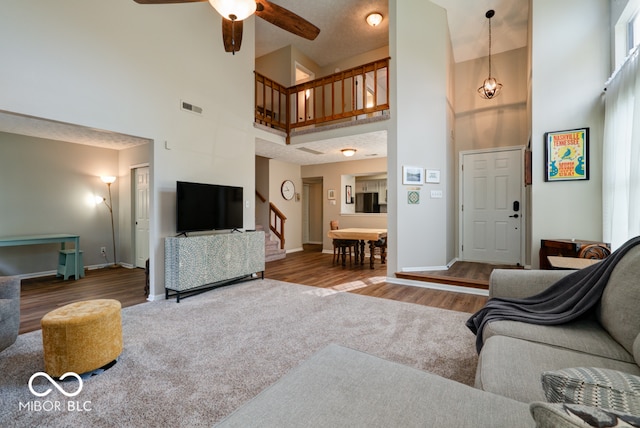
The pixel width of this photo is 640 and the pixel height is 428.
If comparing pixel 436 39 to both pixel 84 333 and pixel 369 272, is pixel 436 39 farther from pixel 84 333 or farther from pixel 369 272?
pixel 84 333

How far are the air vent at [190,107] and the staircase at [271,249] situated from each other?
3529 millimetres

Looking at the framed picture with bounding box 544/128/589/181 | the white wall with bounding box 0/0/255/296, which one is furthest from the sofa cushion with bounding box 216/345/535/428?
the framed picture with bounding box 544/128/589/181

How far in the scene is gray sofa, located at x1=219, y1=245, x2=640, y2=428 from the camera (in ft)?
2.34

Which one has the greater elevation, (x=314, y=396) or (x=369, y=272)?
(x=314, y=396)

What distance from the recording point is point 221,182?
4.69 m

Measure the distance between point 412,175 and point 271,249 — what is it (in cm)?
392

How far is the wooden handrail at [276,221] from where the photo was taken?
7613 millimetres

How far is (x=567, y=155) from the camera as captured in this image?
369 centimetres

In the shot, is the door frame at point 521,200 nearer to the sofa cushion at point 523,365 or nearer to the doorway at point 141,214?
the sofa cushion at point 523,365

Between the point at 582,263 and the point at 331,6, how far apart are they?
5752 mm

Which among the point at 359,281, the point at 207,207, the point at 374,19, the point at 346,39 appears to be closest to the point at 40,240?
the point at 207,207

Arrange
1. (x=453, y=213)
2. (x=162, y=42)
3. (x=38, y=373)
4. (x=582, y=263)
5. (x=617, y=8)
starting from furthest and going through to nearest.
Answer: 1. (x=453, y=213)
2. (x=162, y=42)
3. (x=617, y=8)
4. (x=582, y=263)
5. (x=38, y=373)

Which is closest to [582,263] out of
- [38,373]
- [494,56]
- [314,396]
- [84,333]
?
[314,396]

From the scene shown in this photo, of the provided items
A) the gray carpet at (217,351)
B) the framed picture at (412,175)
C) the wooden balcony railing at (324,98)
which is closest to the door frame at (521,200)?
the framed picture at (412,175)
